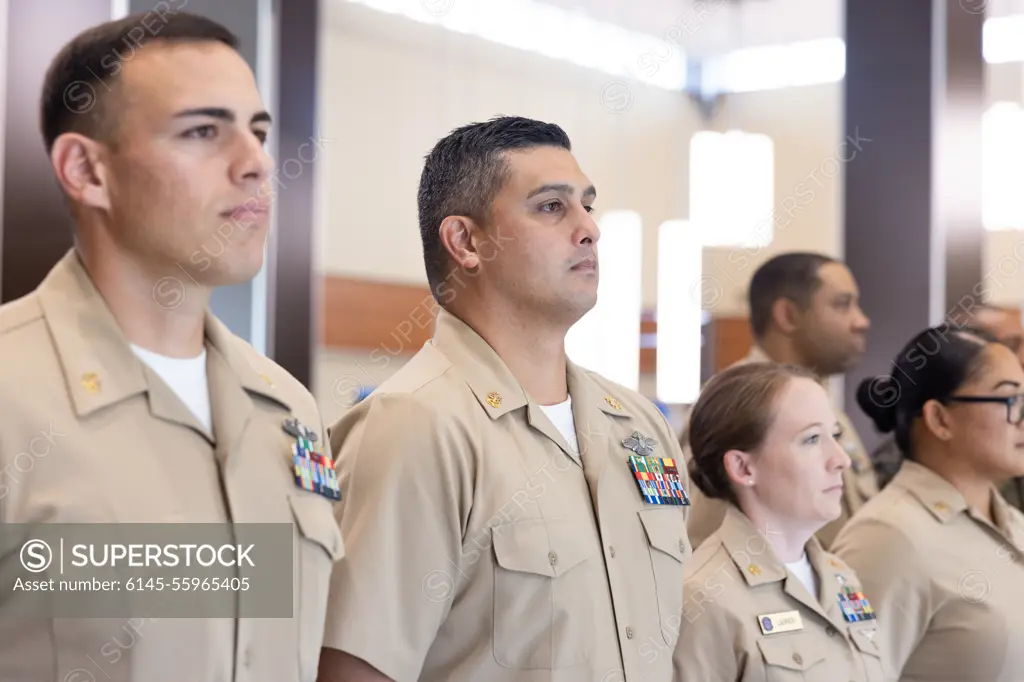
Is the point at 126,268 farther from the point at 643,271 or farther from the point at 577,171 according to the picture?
the point at 643,271

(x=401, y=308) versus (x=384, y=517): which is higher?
(x=401, y=308)

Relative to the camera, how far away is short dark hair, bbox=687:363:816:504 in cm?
240

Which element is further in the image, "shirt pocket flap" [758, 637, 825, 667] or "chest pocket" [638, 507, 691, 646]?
"shirt pocket flap" [758, 637, 825, 667]

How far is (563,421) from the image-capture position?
6.72ft

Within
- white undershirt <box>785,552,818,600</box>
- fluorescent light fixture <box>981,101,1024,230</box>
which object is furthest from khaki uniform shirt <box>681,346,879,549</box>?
fluorescent light fixture <box>981,101,1024,230</box>

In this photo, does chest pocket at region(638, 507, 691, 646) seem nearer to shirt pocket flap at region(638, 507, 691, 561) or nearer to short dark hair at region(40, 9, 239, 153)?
shirt pocket flap at region(638, 507, 691, 561)

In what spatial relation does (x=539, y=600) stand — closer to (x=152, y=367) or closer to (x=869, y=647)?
(x=152, y=367)

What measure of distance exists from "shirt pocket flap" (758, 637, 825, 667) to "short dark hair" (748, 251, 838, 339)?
1762 millimetres

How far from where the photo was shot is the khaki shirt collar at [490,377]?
1952mm

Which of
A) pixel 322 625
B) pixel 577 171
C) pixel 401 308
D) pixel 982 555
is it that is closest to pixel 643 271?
pixel 401 308

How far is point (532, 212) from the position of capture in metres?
2.03

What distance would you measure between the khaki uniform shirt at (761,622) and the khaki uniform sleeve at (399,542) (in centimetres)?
62

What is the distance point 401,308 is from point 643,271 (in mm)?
2320

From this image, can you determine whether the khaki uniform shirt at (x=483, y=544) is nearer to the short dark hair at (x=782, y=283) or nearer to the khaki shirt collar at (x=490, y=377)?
the khaki shirt collar at (x=490, y=377)
